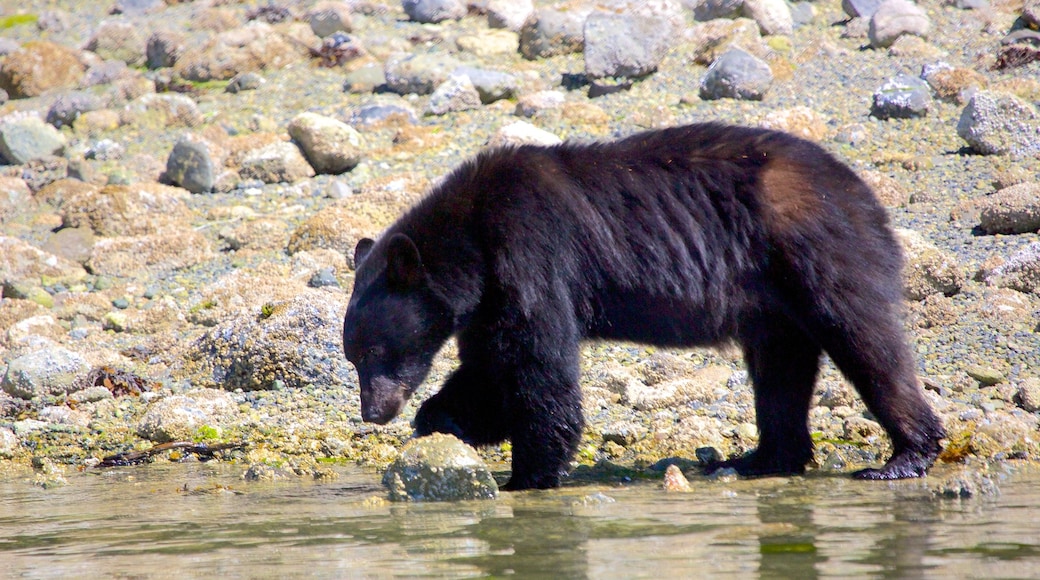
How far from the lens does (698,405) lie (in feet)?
22.2

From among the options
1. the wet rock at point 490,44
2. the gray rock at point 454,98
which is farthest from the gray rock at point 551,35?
the gray rock at point 454,98

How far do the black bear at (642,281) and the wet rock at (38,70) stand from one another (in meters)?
13.3

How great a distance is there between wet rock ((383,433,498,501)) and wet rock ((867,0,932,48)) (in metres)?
12.1

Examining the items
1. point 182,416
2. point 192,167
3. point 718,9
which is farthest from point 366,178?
point 718,9

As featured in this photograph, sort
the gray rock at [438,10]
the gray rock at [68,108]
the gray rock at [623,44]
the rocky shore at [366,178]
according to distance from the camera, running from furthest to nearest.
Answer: the gray rock at [438,10], the gray rock at [68,108], the gray rock at [623,44], the rocky shore at [366,178]

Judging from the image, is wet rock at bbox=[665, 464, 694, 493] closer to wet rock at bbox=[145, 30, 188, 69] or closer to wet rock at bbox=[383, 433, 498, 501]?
wet rock at bbox=[383, 433, 498, 501]

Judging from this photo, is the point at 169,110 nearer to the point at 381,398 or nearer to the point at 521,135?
the point at 521,135

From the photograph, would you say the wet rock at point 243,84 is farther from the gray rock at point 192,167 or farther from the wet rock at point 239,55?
the gray rock at point 192,167

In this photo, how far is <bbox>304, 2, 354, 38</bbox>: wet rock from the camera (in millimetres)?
18375

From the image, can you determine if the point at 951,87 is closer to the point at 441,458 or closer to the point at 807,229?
the point at 807,229

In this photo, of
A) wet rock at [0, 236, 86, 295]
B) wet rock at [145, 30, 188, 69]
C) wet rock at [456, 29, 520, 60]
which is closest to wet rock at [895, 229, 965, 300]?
wet rock at [0, 236, 86, 295]

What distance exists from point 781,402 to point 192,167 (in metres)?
8.61

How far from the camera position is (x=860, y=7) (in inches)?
647

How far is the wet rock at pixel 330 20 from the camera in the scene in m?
18.4
